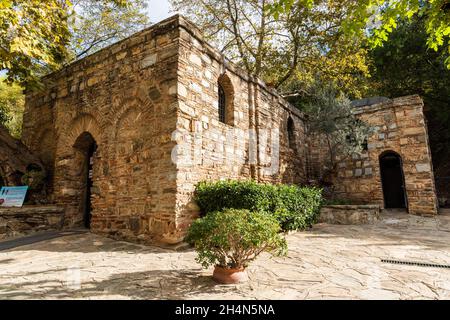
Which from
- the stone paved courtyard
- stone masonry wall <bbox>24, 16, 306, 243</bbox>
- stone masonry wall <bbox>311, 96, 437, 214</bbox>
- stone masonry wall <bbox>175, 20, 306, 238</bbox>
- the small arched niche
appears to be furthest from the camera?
the small arched niche

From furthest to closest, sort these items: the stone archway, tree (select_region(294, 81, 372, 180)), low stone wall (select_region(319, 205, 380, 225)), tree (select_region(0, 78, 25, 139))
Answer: tree (select_region(0, 78, 25, 139)), tree (select_region(294, 81, 372, 180)), low stone wall (select_region(319, 205, 380, 225)), the stone archway

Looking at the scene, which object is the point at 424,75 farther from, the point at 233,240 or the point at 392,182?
the point at 233,240

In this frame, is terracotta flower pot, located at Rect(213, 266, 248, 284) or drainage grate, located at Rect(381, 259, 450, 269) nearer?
terracotta flower pot, located at Rect(213, 266, 248, 284)

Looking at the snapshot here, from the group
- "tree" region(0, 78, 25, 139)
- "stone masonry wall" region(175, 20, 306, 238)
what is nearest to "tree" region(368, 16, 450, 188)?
"stone masonry wall" region(175, 20, 306, 238)

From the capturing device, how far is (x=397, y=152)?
10227mm

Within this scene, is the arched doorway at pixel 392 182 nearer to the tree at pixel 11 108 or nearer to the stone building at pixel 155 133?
the stone building at pixel 155 133

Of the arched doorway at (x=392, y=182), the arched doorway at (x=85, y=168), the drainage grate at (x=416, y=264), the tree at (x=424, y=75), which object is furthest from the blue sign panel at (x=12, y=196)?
the tree at (x=424, y=75)

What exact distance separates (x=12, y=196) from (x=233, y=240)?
7186mm

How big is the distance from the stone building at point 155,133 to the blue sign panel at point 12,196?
0.82 m

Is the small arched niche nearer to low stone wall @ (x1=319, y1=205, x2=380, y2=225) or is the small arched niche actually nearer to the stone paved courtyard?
low stone wall @ (x1=319, y1=205, x2=380, y2=225)

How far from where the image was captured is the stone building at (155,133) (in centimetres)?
573

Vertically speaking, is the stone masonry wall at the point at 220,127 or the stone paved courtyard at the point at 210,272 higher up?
the stone masonry wall at the point at 220,127

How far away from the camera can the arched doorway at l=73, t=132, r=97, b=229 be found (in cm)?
771

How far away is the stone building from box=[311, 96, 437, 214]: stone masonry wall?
0.05 m
